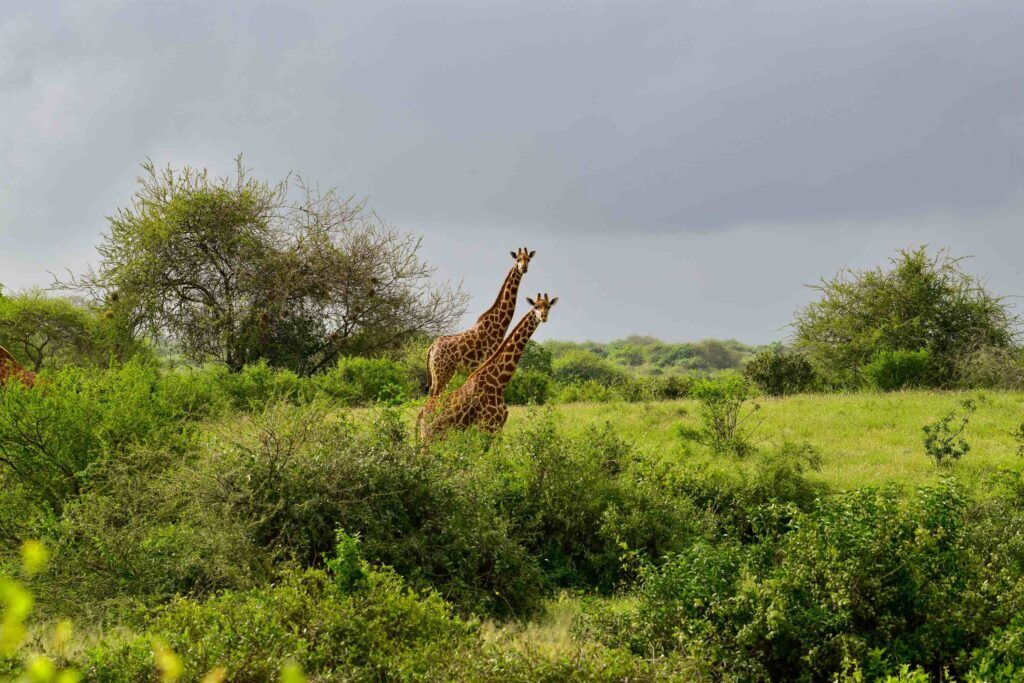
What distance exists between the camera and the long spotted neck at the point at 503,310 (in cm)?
1519

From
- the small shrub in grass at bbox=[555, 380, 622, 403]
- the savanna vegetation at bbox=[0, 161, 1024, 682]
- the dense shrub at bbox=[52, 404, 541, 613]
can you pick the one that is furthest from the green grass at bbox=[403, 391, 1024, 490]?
the dense shrub at bbox=[52, 404, 541, 613]

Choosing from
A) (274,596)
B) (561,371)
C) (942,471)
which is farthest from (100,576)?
(561,371)

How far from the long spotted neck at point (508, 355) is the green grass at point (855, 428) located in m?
0.70

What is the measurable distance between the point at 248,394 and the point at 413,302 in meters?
13.9

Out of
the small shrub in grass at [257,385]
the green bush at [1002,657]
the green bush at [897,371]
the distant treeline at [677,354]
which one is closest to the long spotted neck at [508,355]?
the green bush at [1002,657]

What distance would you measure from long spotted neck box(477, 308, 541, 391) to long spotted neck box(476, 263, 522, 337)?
5.26 ft

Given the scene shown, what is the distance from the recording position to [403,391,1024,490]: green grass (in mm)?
14695

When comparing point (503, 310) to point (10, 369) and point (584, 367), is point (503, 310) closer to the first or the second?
point (10, 369)

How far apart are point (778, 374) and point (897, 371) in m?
3.53

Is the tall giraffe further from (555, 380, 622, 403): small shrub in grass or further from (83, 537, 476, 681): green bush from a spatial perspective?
(555, 380, 622, 403): small shrub in grass

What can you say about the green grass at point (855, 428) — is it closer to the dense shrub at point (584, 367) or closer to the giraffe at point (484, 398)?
the giraffe at point (484, 398)

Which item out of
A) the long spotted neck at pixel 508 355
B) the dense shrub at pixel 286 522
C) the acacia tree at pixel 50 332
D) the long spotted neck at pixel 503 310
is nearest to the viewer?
the dense shrub at pixel 286 522

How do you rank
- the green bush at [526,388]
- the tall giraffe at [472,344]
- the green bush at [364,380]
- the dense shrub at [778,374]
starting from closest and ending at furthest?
the tall giraffe at [472,344] < the green bush at [364,380] < the green bush at [526,388] < the dense shrub at [778,374]

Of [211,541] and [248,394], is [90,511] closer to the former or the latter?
[211,541]
